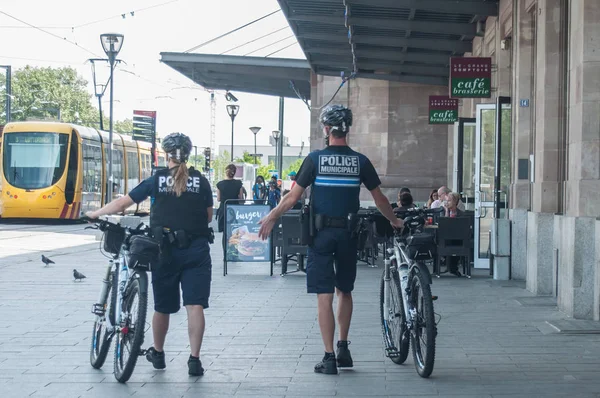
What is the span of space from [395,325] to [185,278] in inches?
62.3

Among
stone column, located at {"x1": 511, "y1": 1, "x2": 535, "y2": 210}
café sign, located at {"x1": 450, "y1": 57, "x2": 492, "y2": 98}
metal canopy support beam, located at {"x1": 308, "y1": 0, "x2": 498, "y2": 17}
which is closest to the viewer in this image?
stone column, located at {"x1": 511, "y1": 1, "x2": 535, "y2": 210}

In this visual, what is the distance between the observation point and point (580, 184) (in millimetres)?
10508

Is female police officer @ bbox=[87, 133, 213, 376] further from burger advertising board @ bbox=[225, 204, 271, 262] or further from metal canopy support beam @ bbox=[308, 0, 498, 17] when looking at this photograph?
metal canopy support beam @ bbox=[308, 0, 498, 17]

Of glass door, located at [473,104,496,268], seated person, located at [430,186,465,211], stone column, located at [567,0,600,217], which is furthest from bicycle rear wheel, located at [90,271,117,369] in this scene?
seated person, located at [430,186,465,211]

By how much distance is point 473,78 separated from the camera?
18.8 m

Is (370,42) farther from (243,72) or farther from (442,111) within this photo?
(243,72)

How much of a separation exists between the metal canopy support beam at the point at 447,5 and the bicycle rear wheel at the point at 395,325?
13.1 meters

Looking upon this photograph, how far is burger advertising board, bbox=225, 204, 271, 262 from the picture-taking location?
16.2 metres

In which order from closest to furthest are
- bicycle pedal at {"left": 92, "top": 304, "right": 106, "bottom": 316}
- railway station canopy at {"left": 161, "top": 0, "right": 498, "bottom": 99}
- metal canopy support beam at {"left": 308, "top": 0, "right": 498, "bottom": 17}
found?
1. bicycle pedal at {"left": 92, "top": 304, "right": 106, "bottom": 316}
2. metal canopy support beam at {"left": 308, "top": 0, "right": 498, "bottom": 17}
3. railway station canopy at {"left": 161, "top": 0, "right": 498, "bottom": 99}

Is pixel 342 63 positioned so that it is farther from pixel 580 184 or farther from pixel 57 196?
pixel 580 184

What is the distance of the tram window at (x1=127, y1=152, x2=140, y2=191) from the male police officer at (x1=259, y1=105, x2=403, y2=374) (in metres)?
38.3

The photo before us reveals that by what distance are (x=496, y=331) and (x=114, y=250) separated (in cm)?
383

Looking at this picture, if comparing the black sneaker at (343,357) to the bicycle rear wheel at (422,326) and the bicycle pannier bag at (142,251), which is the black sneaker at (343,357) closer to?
the bicycle rear wheel at (422,326)

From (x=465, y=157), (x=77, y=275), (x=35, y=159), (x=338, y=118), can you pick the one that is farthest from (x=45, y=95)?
(x=338, y=118)
